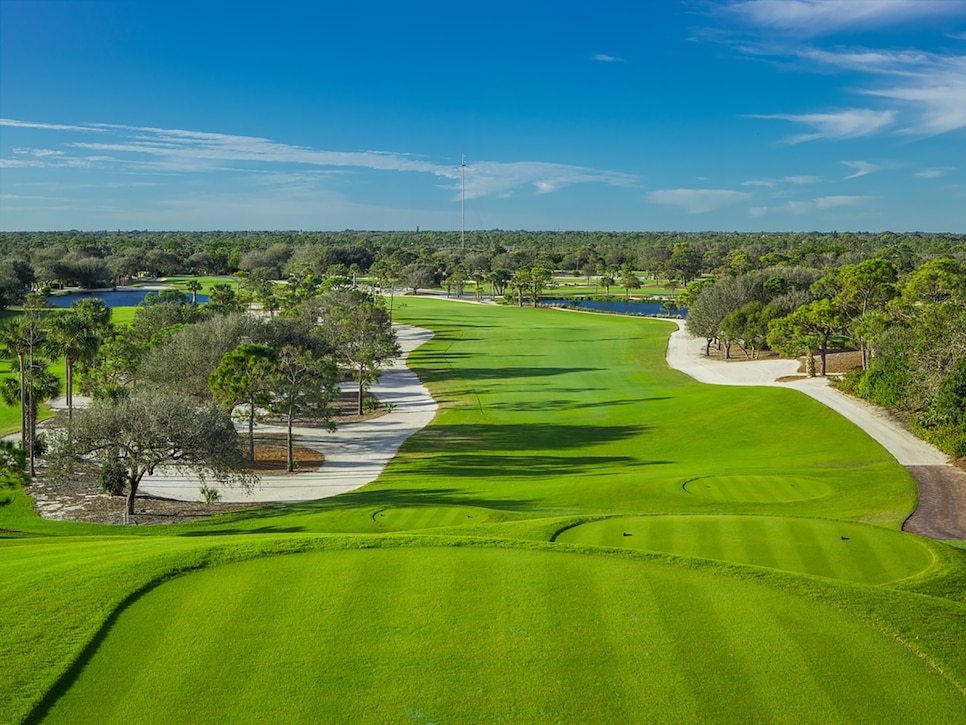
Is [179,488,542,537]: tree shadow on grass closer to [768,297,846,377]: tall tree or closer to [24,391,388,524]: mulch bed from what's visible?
[24,391,388,524]: mulch bed

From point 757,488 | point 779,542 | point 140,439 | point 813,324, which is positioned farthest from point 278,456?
point 813,324

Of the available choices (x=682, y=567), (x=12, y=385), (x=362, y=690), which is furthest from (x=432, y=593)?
(x=12, y=385)

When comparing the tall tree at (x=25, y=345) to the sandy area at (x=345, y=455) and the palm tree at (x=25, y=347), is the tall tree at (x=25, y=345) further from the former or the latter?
the sandy area at (x=345, y=455)

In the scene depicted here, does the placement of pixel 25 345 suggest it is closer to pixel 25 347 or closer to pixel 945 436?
pixel 25 347

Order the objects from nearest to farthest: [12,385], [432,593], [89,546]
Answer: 1. [432,593]
2. [89,546]
3. [12,385]

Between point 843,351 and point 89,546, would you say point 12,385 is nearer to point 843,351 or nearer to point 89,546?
point 89,546

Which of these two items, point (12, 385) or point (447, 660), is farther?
point (12, 385)

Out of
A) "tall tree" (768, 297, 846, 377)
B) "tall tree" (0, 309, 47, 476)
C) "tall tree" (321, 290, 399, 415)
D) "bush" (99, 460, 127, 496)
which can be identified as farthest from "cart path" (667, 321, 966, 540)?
"tall tree" (0, 309, 47, 476)
